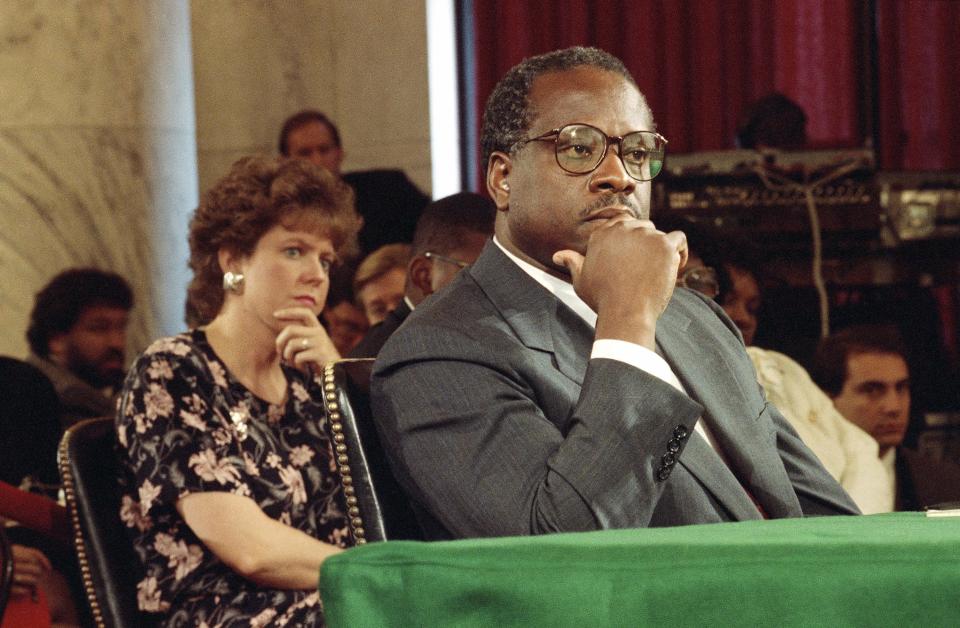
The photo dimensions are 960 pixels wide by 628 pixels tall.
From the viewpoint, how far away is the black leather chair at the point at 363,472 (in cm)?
178

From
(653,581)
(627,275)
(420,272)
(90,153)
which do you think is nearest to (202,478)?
(627,275)

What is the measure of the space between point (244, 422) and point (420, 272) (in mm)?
1010

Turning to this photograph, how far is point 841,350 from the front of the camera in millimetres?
3846

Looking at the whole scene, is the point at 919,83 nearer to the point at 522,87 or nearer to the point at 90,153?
the point at 90,153

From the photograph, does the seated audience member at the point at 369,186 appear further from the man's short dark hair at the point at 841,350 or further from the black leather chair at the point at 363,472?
the black leather chair at the point at 363,472

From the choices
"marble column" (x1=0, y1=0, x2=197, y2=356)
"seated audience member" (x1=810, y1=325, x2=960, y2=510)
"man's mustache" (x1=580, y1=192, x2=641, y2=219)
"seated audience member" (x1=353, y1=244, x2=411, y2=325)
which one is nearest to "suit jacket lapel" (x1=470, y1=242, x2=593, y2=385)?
"man's mustache" (x1=580, y1=192, x2=641, y2=219)

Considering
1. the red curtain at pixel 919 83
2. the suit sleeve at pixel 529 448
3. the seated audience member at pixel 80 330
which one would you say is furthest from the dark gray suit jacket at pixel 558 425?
the red curtain at pixel 919 83

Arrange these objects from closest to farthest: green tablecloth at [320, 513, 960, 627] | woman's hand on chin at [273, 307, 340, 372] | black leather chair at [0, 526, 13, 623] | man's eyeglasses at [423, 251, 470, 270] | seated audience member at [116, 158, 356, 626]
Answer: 1. green tablecloth at [320, 513, 960, 627]
2. black leather chair at [0, 526, 13, 623]
3. seated audience member at [116, 158, 356, 626]
4. woman's hand on chin at [273, 307, 340, 372]
5. man's eyeglasses at [423, 251, 470, 270]

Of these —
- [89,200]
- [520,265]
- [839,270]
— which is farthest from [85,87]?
[520,265]

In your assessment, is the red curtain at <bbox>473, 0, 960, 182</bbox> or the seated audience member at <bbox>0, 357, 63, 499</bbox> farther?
the red curtain at <bbox>473, 0, 960, 182</bbox>

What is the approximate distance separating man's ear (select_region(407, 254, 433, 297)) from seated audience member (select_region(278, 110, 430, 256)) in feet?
5.43

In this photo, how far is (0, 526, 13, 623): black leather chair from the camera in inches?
89.9

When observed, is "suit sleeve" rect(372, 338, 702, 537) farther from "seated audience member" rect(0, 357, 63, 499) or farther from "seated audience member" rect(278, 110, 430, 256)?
"seated audience member" rect(278, 110, 430, 256)

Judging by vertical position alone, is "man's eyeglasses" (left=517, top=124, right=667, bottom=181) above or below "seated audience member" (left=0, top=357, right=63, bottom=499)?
above
